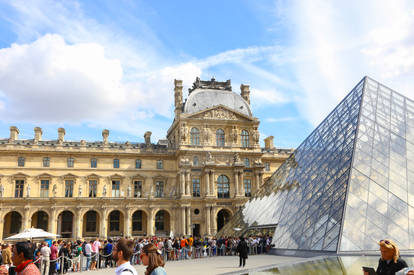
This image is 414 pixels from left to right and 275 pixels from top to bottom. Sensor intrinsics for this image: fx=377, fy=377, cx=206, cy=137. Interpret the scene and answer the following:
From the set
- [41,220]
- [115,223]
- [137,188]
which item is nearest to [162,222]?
[137,188]

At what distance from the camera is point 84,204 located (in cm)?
3809

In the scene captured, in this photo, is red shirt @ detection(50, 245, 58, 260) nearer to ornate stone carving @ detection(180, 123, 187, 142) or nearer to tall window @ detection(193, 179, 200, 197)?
tall window @ detection(193, 179, 200, 197)

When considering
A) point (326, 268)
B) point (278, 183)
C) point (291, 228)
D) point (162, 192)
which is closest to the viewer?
point (326, 268)

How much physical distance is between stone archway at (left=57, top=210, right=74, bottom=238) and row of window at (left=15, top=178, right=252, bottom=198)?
2.34m

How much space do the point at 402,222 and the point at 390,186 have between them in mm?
1723

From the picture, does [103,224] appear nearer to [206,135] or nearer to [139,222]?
[139,222]

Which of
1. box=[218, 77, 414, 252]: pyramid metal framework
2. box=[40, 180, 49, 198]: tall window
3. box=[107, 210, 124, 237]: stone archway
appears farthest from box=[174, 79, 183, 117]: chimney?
box=[218, 77, 414, 252]: pyramid metal framework

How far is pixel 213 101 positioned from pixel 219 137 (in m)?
4.94

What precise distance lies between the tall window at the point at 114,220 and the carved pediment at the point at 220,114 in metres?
13.4

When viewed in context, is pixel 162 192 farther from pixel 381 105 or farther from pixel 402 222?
pixel 402 222

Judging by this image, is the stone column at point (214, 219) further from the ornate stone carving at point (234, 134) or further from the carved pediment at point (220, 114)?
the carved pediment at point (220, 114)

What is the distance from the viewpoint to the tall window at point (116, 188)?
131 feet

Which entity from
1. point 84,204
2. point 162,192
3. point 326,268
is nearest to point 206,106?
point 162,192

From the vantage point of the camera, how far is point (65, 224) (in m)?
39.5
